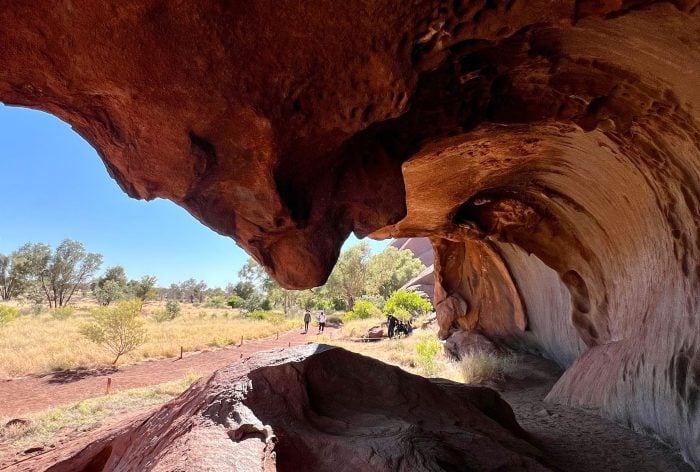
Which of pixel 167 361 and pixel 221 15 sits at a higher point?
pixel 221 15

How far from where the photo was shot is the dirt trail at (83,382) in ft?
33.0

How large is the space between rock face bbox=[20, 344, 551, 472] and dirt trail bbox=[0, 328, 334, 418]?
564 centimetres

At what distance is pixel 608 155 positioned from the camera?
185 inches

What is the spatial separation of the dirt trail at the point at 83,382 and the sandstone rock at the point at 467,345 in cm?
489

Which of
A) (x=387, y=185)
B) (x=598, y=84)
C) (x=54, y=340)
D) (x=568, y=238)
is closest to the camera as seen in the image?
(x=598, y=84)

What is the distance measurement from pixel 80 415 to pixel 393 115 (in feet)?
28.6

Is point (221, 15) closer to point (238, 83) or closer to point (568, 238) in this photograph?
point (238, 83)

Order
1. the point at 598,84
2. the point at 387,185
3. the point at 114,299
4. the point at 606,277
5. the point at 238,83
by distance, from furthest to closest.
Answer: the point at 114,299 < the point at 606,277 < the point at 387,185 < the point at 598,84 < the point at 238,83

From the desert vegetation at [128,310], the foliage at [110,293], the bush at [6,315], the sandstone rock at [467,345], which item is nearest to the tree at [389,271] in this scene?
the desert vegetation at [128,310]

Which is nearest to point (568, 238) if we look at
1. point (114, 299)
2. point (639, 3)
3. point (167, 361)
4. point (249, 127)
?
point (639, 3)

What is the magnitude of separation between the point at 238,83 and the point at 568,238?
6.20 meters

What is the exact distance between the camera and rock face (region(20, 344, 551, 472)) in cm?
257

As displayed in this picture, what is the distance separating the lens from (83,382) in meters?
12.2

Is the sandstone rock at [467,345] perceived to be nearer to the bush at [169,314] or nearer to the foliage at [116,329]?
the foliage at [116,329]
